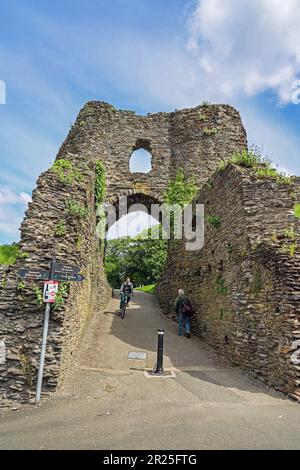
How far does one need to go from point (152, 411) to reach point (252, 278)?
404 cm

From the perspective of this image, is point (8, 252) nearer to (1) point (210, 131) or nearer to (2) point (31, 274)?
(2) point (31, 274)

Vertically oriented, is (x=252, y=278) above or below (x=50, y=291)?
above

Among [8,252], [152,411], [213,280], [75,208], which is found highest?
[75,208]

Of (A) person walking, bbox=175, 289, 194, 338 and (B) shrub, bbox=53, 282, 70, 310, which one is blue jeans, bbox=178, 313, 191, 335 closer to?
(A) person walking, bbox=175, 289, 194, 338

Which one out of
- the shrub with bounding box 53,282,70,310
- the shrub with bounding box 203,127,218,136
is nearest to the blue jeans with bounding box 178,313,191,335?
the shrub with bounding box 53,282,70,310

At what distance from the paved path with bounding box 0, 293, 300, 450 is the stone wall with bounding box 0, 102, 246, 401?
2.52 feet

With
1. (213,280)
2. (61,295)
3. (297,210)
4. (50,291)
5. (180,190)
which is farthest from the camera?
(180,190)

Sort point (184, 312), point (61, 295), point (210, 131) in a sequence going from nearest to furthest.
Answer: point (61, 295) → point (184, 312) → point (210, 131)

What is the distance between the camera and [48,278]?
6.67m

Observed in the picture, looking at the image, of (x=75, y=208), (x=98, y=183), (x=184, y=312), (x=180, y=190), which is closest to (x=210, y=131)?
(x=180, y=190)

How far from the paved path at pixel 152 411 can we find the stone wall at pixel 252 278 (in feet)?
2.00

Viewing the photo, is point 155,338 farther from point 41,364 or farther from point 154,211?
point 154,211

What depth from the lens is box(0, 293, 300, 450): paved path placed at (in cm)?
432
